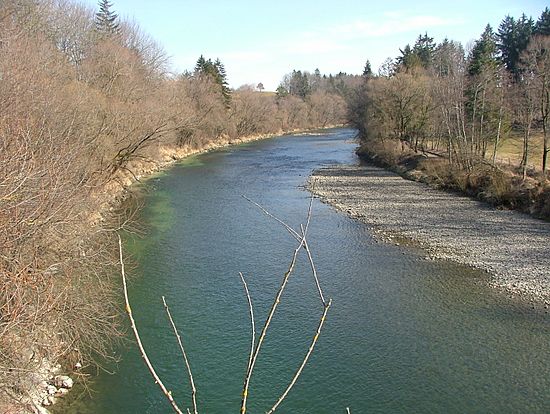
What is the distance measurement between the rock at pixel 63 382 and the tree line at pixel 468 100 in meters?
24.9

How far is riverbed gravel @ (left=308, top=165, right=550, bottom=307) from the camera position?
16125mm

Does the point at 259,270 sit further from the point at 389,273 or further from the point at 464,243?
the point at 464,243

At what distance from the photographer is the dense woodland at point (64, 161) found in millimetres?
8086

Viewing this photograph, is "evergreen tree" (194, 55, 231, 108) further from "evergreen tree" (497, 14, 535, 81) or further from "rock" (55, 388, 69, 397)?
"rock" (55, 388, 69, 397)

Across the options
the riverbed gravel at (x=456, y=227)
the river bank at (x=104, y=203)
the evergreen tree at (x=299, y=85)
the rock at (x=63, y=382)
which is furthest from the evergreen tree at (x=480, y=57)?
the evergreen tree at (x=299, y=85)

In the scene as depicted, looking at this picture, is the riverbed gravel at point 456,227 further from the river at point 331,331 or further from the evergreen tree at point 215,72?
the evergreen tree at point 215,72

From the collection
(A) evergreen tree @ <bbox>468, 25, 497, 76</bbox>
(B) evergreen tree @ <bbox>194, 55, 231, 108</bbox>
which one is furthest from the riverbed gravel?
(B) evergreen tree @ <bbox>194, 55, 231, 108</bbox>

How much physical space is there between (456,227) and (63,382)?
57.1 ft

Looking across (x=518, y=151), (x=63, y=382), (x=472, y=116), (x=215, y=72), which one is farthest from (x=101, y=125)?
(x=215, y=72)

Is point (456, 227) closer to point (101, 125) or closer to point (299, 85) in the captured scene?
point (101, 125)

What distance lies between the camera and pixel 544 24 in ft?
161

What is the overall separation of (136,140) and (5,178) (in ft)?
66.1

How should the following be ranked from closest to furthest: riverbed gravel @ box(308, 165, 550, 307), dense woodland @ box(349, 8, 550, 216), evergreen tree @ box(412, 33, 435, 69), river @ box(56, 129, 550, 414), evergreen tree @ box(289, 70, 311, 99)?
river @ box(56, 129, 550, 414) < riverbed gravel @ box(308, 165, 550, 307) < dense woodland @ box(349, 8, 550, 216) < evergreen tree @ box(412, 33, 435, 69) < evergreen tree @ box(289, 70, 311, 99)

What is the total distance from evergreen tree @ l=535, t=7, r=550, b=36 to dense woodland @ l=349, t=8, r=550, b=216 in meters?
0.10
